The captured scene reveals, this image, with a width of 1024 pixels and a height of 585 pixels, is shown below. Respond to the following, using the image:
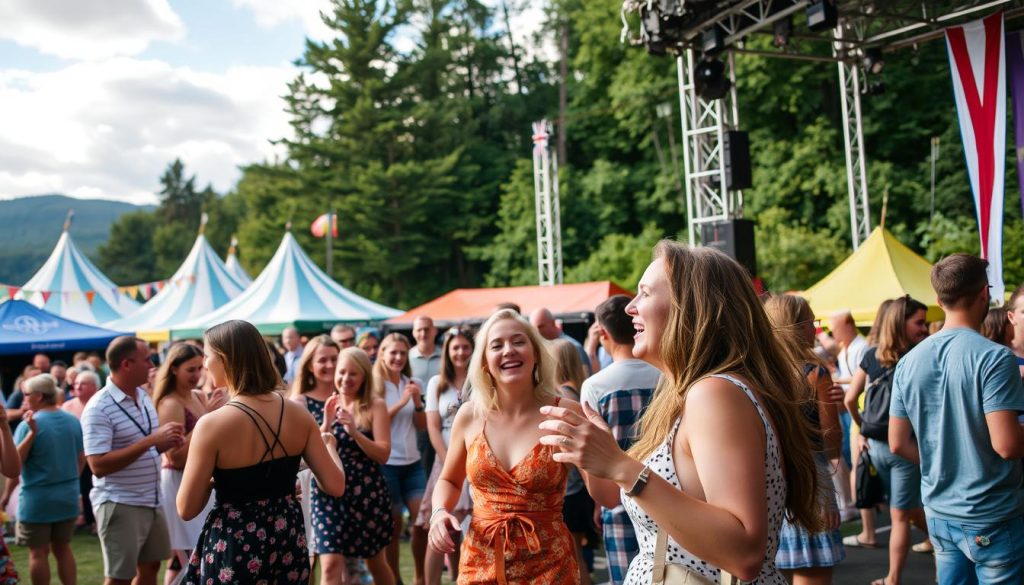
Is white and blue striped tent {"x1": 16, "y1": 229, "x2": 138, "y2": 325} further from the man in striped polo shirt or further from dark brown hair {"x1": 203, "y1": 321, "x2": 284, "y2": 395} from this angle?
dark brown hair {"x1": 203, "y1": 321, "x2": 284, "y2": 395}

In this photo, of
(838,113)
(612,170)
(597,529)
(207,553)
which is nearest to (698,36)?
(597,529)

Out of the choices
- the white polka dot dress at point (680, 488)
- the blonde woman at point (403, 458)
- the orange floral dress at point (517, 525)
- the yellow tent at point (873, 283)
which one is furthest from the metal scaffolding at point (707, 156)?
the white polka dot dress at point (680, 488)

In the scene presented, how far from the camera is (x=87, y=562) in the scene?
24.2ft

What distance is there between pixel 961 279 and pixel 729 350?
186 cm

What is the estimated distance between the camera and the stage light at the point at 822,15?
29.8ft

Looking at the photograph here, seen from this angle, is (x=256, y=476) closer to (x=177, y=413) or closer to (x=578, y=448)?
(x=177, y=413)

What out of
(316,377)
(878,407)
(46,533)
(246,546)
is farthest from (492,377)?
(46,533)

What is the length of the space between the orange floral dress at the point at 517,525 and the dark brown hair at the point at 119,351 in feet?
7.75

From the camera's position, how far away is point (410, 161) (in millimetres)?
31203

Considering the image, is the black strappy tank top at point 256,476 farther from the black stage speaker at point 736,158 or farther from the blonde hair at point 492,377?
the black stage speaker at point 736,158

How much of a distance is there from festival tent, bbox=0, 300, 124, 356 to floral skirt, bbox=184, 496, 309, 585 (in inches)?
472

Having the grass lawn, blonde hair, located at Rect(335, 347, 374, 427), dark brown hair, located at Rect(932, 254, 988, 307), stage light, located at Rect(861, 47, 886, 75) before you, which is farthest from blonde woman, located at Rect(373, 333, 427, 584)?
stage light, located at Rect(861, 47, 886, 75)

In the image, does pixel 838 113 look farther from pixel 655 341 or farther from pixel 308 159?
pixel 655 341

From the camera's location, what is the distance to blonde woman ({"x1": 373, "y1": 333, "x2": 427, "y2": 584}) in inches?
235
